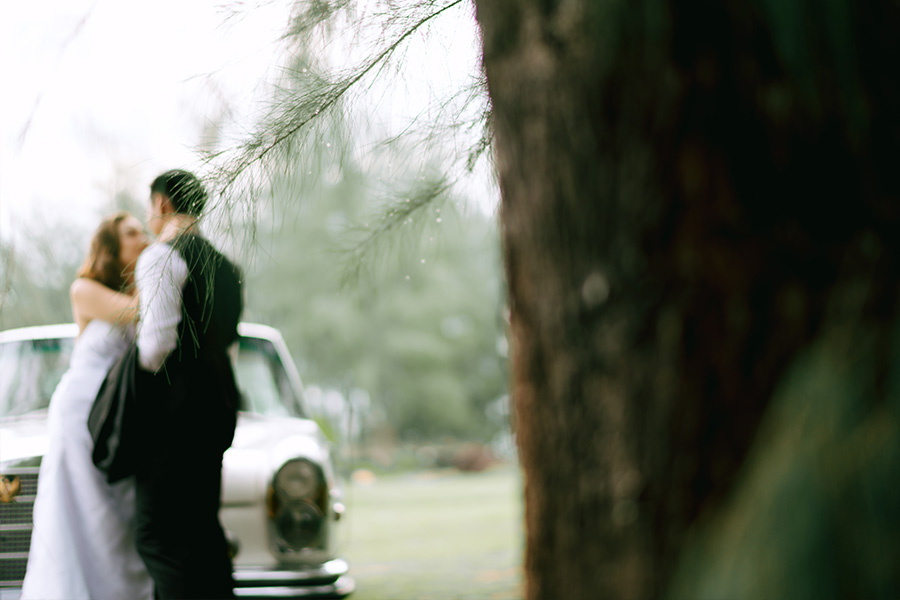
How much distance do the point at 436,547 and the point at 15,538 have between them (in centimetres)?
474

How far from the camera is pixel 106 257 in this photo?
268 centimetres

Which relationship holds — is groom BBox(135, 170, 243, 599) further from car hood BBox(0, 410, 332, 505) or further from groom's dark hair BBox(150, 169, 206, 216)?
car hood BBox(0, 410, 332, 505)

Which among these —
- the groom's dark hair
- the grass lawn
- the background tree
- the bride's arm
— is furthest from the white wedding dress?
the background tree

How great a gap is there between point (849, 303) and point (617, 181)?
0.30 m

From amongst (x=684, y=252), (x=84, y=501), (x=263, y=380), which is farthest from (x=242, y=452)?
(x=684, y=252)

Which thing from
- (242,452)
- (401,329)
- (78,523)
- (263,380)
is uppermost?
(401,329)

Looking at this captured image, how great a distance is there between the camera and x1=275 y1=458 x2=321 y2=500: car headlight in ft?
9.75

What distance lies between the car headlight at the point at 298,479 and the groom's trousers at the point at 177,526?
618 millimetres

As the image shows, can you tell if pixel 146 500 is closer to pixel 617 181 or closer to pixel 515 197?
pixel 515 197

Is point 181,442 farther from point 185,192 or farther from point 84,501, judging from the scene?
point 185,192

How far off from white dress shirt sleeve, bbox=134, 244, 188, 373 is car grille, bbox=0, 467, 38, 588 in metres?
1.09

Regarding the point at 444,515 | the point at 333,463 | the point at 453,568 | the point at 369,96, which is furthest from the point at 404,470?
the point at 369,96

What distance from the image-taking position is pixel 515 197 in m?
1.03

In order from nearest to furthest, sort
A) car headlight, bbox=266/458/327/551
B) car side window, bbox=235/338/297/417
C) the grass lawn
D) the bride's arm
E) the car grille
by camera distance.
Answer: the bride's arm, the car grille, car headlight, bbox=266/458/327/551, car side window, bbox=235/338/297/417, the grass lawn
